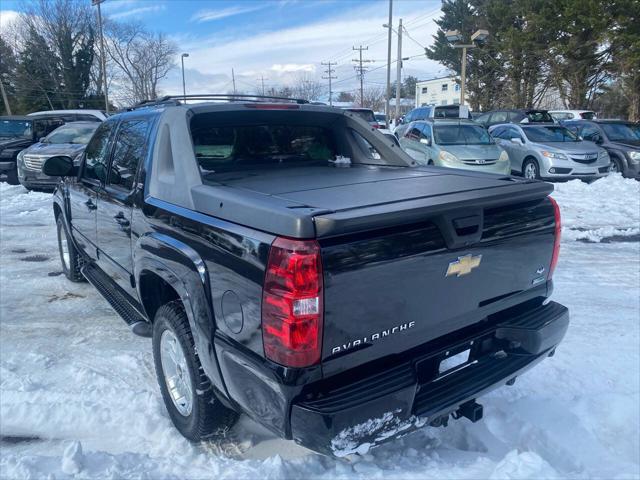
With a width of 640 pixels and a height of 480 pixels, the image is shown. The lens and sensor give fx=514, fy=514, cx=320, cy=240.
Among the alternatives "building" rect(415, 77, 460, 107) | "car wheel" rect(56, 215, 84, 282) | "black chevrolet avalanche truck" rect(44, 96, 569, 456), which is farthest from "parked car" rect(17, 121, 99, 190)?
"building" rect(415, 77, 460, 107)

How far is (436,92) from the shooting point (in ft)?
270

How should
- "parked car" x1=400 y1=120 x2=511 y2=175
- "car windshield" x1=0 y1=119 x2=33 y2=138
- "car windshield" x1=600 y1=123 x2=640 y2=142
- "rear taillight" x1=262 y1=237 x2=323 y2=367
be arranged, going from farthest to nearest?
"car windshield" x1=0 y1=119 x2=33 y2=138 → "car windshield" x1=600 y1=123 x2=640 y2=142 → "parked car" x1=400 y1=120 x2=511 y2=175 → "rear taillight" x1=262 y1=237 x2=323 y2=367

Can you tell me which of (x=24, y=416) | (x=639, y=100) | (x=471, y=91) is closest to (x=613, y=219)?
(x=24, y=416)

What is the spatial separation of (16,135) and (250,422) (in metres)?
16.0

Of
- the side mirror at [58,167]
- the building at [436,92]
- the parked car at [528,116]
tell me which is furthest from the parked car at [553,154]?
the building at [436,92]

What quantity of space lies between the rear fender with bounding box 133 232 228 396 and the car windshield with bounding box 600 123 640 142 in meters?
15.8

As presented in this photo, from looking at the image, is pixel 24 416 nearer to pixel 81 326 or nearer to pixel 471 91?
pixel 81 326

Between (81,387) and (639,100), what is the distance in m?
32.4

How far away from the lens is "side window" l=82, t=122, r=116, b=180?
166 inches

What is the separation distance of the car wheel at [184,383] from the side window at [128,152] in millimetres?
1065

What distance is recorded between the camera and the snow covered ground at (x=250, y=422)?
104 inches

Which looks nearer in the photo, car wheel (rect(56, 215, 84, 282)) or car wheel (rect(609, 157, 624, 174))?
car wheel (rect(56, 215, 84, 282))

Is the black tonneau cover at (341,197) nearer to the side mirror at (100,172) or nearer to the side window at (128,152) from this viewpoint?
the side window at (128,152)

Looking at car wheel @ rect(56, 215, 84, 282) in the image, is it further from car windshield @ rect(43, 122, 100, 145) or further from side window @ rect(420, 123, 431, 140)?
side window @ rect(420, 123, 431, 140)
